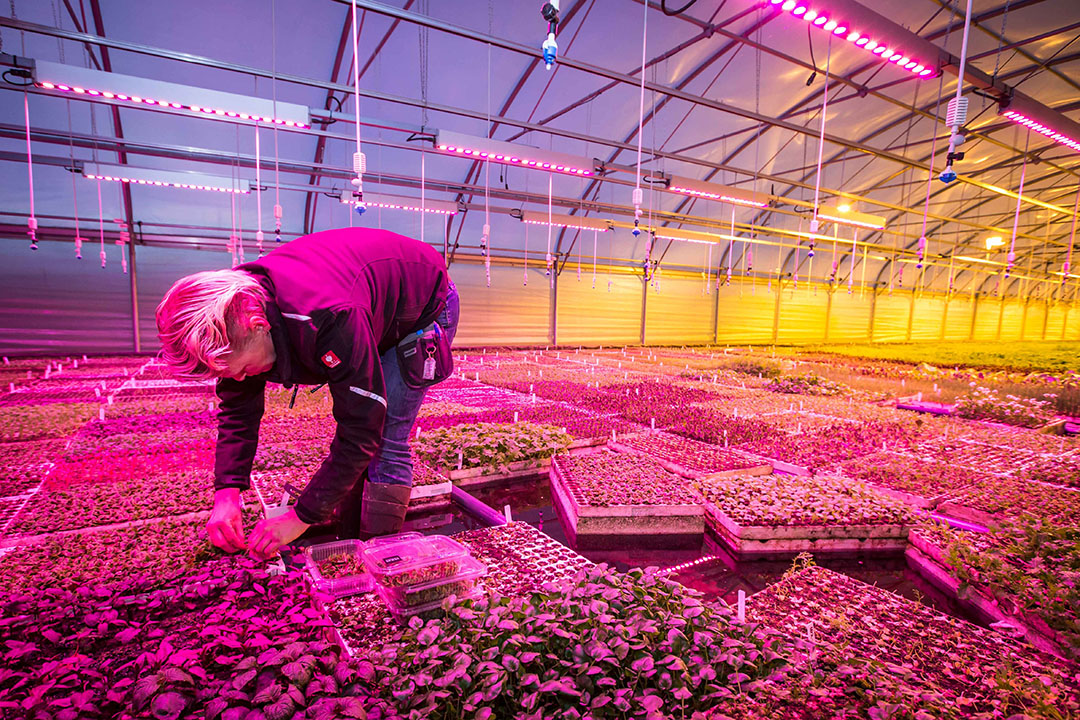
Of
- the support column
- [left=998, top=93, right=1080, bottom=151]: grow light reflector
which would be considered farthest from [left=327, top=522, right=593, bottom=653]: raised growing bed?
the support column

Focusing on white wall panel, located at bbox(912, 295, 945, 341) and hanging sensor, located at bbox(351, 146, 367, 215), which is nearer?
hanging sensor, located at bbox(351, 146, 367, 215)

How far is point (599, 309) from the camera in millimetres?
24297

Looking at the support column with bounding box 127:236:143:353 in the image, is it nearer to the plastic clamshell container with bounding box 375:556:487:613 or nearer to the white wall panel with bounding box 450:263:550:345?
the white wall panel with bounding box 450:263:550:345

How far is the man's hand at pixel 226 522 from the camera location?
7.33 ft

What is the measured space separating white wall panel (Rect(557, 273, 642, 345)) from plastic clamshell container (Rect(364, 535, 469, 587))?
21.1m

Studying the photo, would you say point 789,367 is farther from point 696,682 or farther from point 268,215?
point 268,215

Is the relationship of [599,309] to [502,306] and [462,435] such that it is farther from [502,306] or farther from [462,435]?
[462,435]

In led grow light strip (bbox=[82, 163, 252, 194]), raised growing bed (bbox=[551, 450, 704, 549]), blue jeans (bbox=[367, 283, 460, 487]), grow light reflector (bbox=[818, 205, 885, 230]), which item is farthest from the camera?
grow light reflector (bbox=[818, 205, 885, 230])

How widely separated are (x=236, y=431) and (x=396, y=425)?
2.75 ft

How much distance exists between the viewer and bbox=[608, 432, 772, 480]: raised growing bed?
4.80 m

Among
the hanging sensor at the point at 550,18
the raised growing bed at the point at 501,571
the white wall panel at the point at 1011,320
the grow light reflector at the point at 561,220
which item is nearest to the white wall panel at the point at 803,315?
the grow light reflector at the point at 561,220

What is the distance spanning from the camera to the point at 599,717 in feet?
4.96

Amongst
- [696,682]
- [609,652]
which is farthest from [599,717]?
[696,682]

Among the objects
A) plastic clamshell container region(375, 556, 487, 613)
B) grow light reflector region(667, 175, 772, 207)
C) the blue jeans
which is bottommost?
plastic clamshell container region(375, 556, 487, 613)
